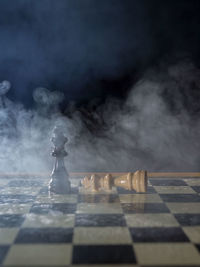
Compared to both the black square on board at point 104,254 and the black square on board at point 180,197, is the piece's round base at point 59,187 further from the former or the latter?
the black square on board at point 104,254

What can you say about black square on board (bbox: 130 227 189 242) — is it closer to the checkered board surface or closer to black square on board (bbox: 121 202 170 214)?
the checkered board surface

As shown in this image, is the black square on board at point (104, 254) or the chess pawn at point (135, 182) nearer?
the black square on board at point (104, 254)

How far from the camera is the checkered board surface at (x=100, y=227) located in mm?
1413

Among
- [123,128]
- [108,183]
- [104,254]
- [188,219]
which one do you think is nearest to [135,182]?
[108,183]

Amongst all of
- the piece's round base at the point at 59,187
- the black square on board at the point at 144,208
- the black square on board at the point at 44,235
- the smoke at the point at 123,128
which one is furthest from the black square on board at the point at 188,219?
the smoke at the point at 123,128

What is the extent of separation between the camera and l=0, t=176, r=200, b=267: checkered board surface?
141 cm

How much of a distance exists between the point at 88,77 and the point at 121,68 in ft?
1.27

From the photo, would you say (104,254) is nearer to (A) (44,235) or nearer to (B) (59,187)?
(A) (44,235)

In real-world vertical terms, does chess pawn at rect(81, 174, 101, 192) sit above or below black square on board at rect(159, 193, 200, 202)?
above

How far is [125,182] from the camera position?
249cm

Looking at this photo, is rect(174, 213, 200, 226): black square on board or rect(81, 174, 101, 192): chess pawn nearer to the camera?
rect(174, 213, 200, 226): black square on board

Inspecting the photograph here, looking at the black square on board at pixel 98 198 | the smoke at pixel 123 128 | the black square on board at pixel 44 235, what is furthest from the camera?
the smoke at pixel 123 128

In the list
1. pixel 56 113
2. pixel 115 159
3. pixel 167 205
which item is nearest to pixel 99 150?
pixel 115 159

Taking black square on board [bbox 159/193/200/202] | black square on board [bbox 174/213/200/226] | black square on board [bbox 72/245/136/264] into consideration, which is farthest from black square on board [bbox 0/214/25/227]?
black square on board [bbox 159/193/200/202]
